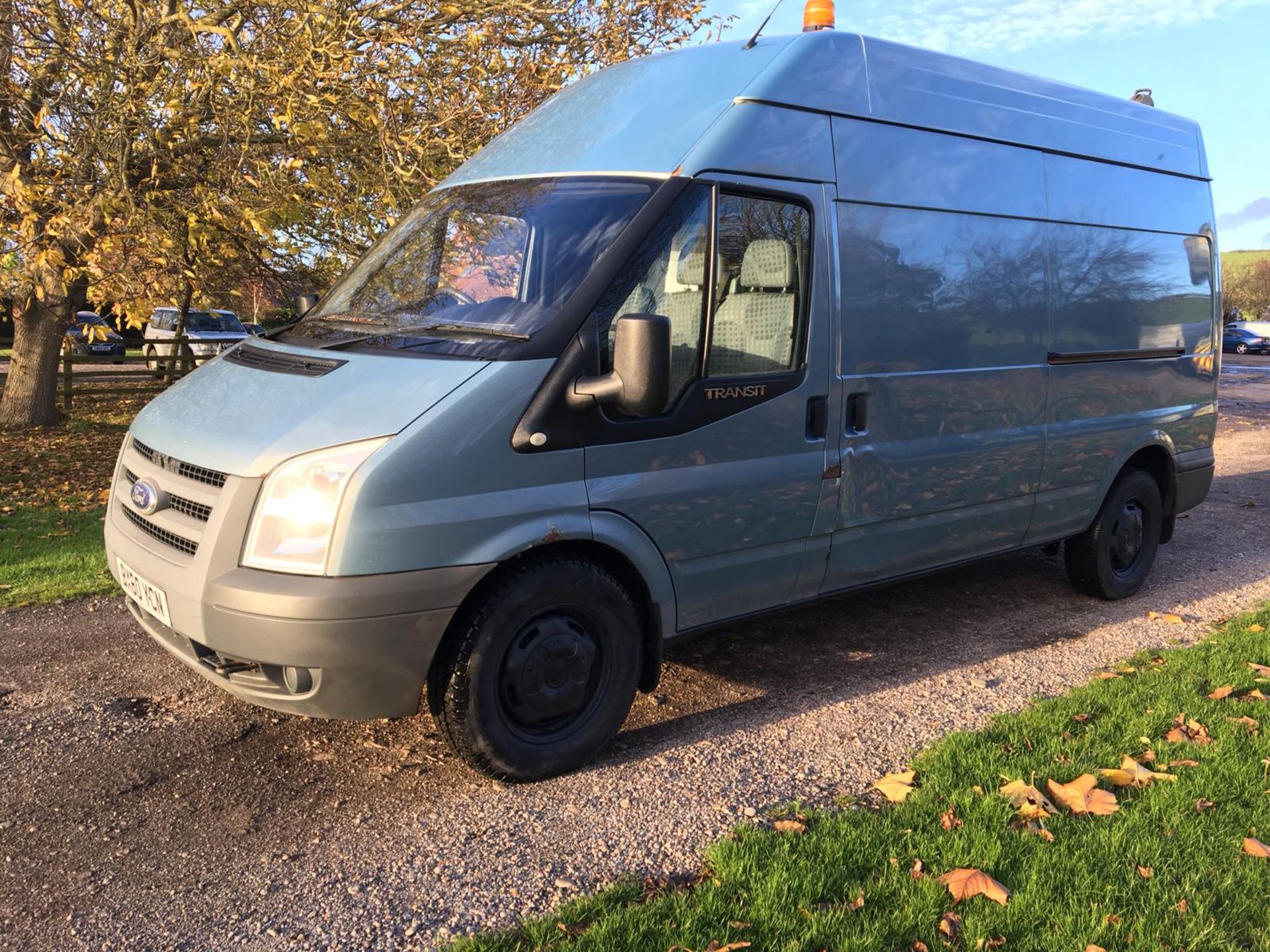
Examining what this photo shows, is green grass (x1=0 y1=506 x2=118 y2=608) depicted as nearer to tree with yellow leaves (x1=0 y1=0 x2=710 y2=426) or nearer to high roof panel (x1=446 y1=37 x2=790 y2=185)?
tree with yellow leaves (x1=0 y1=0 x2=710 y2=426)

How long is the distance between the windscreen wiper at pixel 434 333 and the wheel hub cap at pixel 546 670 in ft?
3.39

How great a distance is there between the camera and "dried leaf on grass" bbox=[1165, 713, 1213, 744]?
420 cm

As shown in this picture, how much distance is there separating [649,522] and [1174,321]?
4.33 meters

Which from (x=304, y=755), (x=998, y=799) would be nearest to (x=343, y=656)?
(x=304, y=755)

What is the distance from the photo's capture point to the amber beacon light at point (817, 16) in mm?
4797

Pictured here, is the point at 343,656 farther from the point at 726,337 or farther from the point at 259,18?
the point at 259,18

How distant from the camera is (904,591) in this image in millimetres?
6609

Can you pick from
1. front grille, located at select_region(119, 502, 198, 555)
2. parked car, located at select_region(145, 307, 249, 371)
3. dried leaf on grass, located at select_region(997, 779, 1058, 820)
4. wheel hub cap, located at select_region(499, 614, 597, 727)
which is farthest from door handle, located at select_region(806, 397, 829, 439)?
parked car, located at select_region(145, 307, 249, 371)

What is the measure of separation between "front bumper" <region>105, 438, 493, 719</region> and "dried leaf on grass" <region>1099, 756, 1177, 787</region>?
8.02ft

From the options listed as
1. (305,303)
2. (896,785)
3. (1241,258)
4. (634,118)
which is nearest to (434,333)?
(634,118)

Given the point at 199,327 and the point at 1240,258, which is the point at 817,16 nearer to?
the point at 199,327

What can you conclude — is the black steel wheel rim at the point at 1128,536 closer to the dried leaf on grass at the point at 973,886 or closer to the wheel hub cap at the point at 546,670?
the dried leaf on grass at the point at 973,886

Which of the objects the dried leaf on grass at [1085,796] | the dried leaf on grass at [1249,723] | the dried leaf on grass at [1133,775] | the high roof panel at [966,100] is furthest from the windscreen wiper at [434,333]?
the dried leaf on grass at [1249,723]

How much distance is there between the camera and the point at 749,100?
421 centimetres
